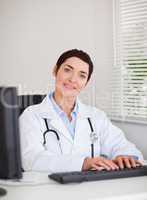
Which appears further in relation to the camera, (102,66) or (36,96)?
(102,66)

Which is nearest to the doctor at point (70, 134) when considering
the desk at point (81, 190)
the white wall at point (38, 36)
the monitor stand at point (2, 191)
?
the desk at point (81, 190)

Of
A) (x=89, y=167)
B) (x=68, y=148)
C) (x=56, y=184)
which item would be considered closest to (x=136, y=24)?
(x=68, y=148)

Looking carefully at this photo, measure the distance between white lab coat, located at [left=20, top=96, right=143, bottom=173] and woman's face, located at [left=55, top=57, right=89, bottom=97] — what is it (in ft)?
0.33

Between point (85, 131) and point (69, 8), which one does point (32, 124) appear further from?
point (69, 8)

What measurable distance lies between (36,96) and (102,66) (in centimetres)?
52

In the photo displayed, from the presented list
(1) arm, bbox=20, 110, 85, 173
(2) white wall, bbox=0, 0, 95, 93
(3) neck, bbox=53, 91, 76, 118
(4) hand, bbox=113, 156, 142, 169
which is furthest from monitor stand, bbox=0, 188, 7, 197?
(2) white wall, bbox=0, 0, 95, 93

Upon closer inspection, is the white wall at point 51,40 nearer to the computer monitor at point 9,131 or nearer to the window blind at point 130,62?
the window blind at point 130,62

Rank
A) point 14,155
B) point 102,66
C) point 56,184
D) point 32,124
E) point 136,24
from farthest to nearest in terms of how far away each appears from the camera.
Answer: point 102,66 → point 136,24 → point 32,124 → point 56,184 → point 14,155

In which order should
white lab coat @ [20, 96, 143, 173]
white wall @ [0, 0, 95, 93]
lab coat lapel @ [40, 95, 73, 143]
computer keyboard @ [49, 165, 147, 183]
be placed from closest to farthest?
computer keyboard @ [49, 165, 147, 183] < white lab coat @ [20, 96, 143, 173] < lab coat lapel @ [40, 95, 73, 143] < white wall @ [0, 0, 95, 93]

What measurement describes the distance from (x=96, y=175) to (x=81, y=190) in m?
0.17

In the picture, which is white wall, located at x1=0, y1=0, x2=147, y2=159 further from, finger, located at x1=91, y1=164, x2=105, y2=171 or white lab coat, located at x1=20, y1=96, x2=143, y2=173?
finger, located at x1=91, y1=164, x2=105, y2=171

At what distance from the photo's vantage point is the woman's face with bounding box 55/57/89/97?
2.50 metres

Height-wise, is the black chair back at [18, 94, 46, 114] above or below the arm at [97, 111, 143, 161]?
above

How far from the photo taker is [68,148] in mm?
2354
